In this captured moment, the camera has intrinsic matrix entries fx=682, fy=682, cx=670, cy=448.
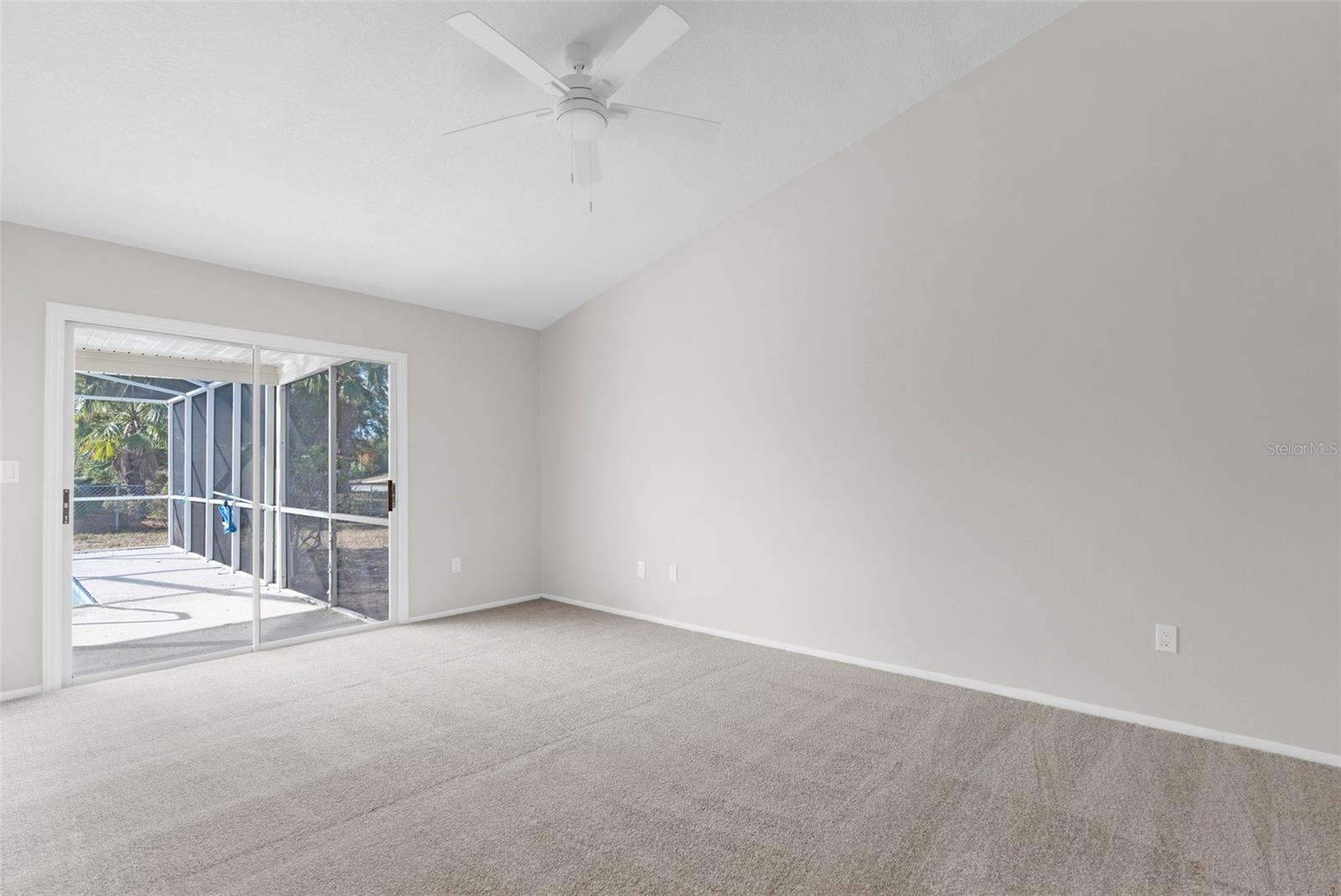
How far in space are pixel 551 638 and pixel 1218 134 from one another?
4.47 m

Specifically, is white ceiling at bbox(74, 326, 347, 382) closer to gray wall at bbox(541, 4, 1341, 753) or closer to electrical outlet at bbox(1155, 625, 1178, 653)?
gray wall at bbox(541, 4, 1341, 753)

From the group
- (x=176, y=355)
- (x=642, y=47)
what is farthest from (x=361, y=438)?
(x=642, y=47)

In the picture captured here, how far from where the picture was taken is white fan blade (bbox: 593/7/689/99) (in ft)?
7.12

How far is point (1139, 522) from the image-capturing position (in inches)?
123

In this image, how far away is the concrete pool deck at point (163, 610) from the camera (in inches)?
151

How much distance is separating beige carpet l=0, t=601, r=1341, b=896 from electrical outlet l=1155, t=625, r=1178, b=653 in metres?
0.38

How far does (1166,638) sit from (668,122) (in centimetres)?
312

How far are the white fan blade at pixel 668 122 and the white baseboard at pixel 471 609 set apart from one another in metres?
3.97

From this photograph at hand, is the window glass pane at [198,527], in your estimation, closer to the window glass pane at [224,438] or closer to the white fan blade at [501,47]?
the window glass pane at [224,438]

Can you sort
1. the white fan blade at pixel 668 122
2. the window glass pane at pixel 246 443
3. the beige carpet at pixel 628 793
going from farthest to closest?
the window glass pane at pixel 246 443
the white fan blade at pixel 668 122
the beige carpet at pixel 628 793

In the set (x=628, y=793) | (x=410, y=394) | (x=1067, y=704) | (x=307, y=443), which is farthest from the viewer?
(x=410, y=394)

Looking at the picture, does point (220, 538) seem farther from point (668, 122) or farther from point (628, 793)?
A: point (668, 122)

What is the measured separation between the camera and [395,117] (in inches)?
123

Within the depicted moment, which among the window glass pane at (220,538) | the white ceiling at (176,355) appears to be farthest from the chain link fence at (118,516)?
the white ceiling at (176,355)
